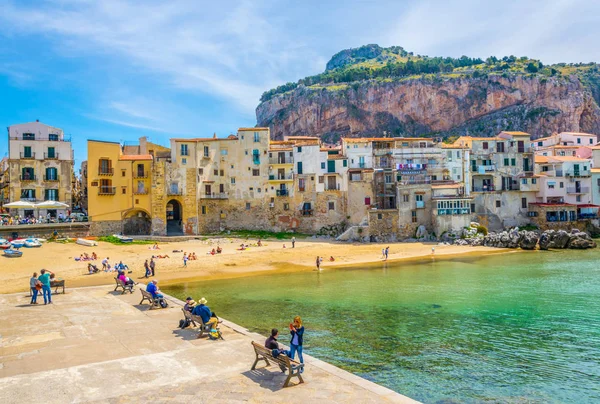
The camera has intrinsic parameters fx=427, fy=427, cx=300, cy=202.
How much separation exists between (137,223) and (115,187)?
20.5 feet

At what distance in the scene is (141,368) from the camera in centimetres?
1178

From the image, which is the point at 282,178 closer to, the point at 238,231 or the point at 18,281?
the point at 238,231

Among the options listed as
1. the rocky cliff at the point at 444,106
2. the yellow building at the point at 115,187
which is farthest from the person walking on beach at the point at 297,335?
the rocky cliff at the point at 444,106

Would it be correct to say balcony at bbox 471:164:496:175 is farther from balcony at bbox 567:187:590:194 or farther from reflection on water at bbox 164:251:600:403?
reflection on water at bbox 164:251:600:403

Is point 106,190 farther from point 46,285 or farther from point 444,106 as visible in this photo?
point 444,106

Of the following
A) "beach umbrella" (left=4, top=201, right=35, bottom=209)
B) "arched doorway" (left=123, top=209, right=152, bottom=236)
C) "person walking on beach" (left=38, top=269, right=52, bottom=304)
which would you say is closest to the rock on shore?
"arched doorway" (left=123, top=209, right=152, bottom=236)

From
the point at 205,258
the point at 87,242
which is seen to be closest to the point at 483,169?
the point at 205,258

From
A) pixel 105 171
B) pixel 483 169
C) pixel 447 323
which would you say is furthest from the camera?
pixel 483 169

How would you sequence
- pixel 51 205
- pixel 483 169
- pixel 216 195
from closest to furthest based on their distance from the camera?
1. pixel 51 205
2. pixel 216 195
3. pixel 483 169

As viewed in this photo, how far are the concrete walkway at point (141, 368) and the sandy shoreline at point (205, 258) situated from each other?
48.8ft

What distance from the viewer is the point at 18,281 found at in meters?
30.0

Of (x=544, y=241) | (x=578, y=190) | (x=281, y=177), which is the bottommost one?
(x=544, y=241)

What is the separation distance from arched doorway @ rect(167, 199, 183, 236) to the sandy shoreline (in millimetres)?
8255

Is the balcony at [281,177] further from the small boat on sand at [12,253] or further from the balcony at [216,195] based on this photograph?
the small boat on sand at [12,253]
